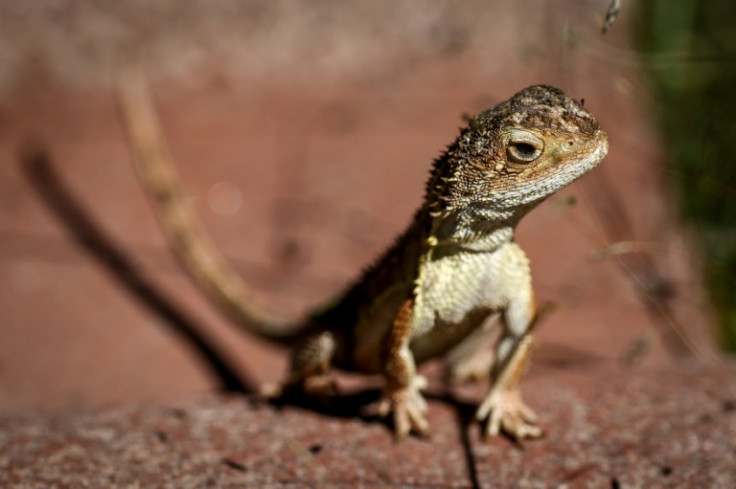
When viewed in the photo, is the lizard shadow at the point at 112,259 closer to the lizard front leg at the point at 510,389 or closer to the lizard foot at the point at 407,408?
the lizard foot at the point at 407,408

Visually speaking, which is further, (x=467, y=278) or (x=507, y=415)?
(x=507, y=415)

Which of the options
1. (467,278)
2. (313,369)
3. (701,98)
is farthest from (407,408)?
A: (701,98)

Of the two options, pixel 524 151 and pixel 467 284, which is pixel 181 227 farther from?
pixel 524 151

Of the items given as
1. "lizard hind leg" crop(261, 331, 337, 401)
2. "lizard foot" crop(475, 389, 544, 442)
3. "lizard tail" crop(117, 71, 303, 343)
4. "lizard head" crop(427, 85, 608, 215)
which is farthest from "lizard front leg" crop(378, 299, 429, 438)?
"lizard tail" crop(117, 71, 303, 343)

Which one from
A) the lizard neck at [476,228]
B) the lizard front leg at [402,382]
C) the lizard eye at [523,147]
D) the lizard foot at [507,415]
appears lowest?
the lizard foot at [507,415]

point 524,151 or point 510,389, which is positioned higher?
point 524,151

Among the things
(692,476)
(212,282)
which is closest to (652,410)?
(692,476)

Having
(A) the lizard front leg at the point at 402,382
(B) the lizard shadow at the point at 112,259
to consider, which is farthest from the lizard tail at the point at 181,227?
(A) the lizard front leg at the point at 402,382
